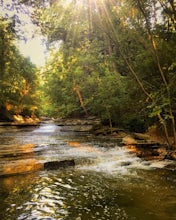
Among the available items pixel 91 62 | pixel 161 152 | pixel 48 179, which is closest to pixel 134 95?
pixel 161 152

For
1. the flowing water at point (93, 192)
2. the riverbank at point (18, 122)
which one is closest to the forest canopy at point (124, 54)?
the flowing water at point (93, 192)

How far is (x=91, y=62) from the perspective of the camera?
36500mm

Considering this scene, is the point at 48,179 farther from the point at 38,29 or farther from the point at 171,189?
the point at 38,29

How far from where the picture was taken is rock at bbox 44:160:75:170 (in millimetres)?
9977

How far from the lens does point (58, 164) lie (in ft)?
33.8

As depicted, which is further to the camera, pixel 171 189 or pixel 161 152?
pixel 161 152

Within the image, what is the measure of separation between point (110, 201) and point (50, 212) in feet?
4.93

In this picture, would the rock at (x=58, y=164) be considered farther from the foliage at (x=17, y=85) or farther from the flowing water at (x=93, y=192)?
the foliage at (x=17, y=85)

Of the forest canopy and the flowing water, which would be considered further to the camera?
the forest canopy

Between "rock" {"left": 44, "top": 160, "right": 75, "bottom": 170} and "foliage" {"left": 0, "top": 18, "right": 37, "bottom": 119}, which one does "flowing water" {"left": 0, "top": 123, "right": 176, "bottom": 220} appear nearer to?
"rock" {"left": 44, "top": 160, "right": 75, "bottom": 170}

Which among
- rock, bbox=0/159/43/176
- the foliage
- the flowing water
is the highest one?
the foliage

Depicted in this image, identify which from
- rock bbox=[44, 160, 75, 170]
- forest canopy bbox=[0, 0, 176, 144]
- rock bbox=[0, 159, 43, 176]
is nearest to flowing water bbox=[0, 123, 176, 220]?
rock bbox=[0, 159, 43, 176]

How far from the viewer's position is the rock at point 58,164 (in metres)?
9.98

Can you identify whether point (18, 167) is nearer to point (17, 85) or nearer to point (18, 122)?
point (17, 85)
